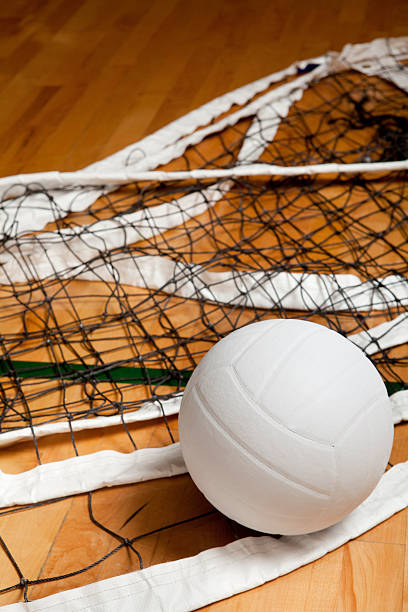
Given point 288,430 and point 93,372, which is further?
point 93,372

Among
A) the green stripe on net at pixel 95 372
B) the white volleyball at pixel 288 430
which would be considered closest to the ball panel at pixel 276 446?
the white volleyball at pixel 288 430

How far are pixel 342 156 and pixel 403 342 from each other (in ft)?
3.10

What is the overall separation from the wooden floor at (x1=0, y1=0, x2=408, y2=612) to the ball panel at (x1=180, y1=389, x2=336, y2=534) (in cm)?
23

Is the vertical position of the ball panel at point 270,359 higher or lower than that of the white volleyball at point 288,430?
higher

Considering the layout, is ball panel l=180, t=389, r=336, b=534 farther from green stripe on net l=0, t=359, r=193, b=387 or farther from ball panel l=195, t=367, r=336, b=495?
green stripe on net l=0, t=359, r=193, b=387

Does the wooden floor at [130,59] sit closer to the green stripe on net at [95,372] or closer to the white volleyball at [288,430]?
the green stripe on net at [95,372]

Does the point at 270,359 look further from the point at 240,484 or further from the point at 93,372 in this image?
the point at 93,372

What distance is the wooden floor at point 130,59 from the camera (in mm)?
2375

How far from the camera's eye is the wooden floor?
2375 millimetres

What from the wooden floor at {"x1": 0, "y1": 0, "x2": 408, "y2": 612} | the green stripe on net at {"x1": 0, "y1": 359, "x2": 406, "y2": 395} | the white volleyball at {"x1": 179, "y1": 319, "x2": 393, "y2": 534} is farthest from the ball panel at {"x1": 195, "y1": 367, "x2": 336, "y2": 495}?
the green stripe on net at {"x1": 0, "y1": 359, "x2": 406, "y2": 395}

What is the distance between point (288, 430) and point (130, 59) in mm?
2507

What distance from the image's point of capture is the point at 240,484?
96cm

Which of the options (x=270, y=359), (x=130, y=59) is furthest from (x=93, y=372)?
(x=130, y=59)

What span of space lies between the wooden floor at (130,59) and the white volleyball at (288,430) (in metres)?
0.27
